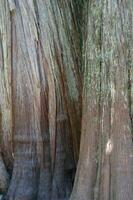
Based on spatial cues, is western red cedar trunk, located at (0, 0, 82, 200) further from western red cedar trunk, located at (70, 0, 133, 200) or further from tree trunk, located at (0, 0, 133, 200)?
western red cedar trunk, located at (70, 0, 133, 200)

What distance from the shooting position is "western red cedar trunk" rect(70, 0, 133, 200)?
4180mm

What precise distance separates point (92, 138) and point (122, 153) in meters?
0.27

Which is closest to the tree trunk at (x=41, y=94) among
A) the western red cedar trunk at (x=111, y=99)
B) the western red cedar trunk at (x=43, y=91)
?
the western red cedar trunk at (x=43, y=91)

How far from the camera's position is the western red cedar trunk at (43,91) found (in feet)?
16.3

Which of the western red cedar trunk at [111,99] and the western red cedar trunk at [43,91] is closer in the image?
the western red cedar trunk at [111,99]

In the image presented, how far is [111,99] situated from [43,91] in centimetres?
97

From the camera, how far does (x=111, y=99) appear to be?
13.8 ft

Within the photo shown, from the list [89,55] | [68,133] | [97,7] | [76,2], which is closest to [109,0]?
[97,7]

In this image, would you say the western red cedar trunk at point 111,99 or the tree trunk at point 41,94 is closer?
the western red cedar trunk at point 111,99

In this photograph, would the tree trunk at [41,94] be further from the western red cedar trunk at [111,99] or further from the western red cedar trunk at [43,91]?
the western red cedar trunk at [111,99]

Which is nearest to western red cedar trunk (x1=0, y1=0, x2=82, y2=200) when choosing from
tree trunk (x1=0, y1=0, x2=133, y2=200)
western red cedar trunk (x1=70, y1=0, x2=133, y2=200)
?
tree trunk (x1=0, y1=0, x2=133, y2=200)

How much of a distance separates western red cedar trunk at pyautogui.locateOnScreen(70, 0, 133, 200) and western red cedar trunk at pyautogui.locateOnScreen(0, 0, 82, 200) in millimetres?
715

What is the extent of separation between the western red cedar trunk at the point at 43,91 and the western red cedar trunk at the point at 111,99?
2.35 feet

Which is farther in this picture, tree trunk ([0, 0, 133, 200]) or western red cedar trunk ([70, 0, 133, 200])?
tree trunk ([0, 0, 133, 200])
